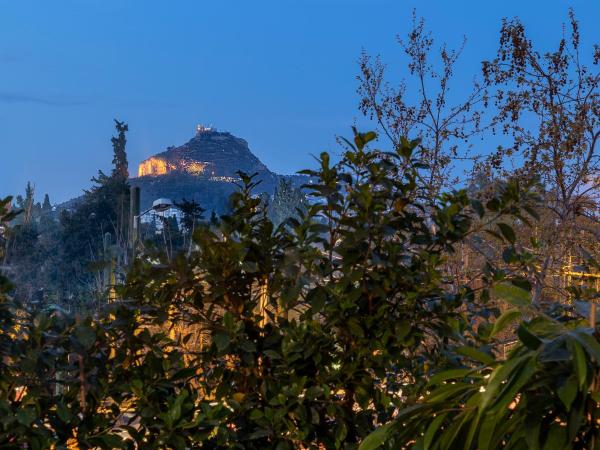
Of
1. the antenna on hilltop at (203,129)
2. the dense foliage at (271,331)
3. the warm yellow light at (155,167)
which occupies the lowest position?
the dense foliage at (271,331)

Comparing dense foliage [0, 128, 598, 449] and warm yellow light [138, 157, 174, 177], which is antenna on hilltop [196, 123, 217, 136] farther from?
dense foliage [0, 128, 598, 449]

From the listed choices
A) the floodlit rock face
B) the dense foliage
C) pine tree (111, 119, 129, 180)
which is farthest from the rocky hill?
the dense foliage

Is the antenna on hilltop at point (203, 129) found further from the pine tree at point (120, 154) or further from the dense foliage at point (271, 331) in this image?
the dense foliage at point (271, 331)

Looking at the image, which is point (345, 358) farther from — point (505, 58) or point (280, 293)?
point (505, 58)

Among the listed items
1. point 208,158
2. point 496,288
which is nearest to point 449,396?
point 496,288

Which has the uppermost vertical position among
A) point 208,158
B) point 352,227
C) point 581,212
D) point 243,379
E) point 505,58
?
point 208,158

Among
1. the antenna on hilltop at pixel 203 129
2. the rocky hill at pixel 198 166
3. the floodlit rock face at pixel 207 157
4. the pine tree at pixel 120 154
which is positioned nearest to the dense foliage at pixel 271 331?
the pine tree at pixel 120 154

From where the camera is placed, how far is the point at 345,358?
2.30 m

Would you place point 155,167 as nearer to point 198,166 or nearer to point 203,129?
point 203,129

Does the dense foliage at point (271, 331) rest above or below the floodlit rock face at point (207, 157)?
below

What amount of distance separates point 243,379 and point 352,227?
55 cm

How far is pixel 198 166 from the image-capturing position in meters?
51.9

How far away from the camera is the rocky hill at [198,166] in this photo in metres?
48.6

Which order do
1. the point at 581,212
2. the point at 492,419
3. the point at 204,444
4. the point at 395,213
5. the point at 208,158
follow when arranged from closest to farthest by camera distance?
1. the point at 492,419
2. the point at 204,444
3. the point at 395,213
4. the point at 581,212
5. the point at 208,158
